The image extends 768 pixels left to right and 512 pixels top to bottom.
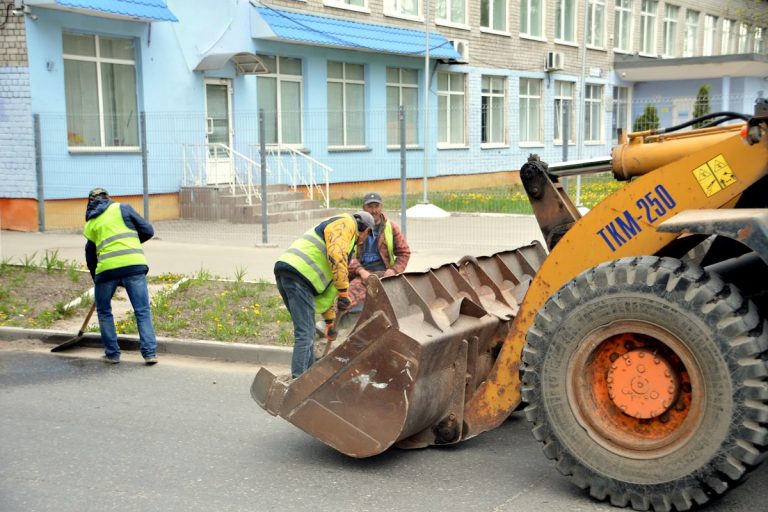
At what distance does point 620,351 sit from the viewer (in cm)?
448

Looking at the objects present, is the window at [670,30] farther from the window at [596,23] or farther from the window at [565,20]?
the window at [565,20]

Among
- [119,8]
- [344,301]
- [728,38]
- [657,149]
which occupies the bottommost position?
[344,301]

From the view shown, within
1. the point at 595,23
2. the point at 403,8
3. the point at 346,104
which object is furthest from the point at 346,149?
the point at 595,23

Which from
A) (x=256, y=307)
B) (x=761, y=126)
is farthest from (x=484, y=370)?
(x=256, y=307)

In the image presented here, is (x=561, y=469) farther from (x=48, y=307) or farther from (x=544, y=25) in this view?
(x=544, y=25)

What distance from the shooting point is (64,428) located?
612 centimetres

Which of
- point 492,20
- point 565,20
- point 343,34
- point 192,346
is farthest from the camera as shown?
point 565,20

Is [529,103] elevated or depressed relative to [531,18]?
depressed

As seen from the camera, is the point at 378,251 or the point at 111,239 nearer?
the point at 378,251

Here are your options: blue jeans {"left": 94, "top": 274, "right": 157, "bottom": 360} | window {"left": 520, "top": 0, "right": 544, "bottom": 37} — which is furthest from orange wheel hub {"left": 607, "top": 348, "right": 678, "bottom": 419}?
window {"left": 520, "top": 0, "right": 544, "bottom": 37}

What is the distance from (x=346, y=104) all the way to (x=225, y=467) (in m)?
18.4

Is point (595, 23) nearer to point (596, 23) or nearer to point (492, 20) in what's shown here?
point (596, 23)

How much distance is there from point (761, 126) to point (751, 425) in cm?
137

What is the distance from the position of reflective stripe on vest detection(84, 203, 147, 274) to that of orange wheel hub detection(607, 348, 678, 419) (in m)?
5.00
